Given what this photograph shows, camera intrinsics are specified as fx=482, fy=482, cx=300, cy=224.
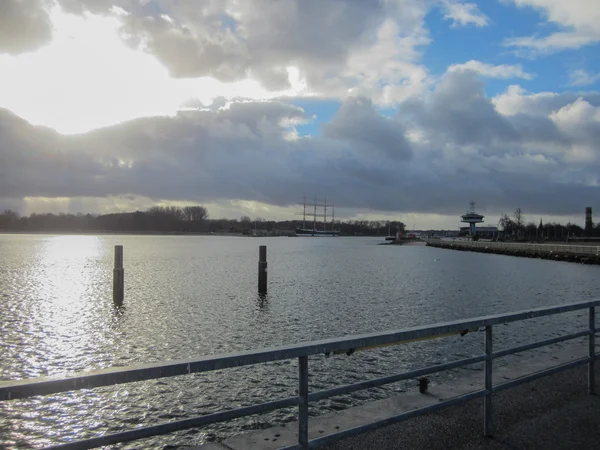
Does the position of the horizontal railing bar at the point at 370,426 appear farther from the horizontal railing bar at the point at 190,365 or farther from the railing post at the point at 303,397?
the horizontal railing bar at the point at 190,365

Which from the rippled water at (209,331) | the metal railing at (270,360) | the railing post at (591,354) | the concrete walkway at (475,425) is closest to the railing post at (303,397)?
the metal railing at (270,360)

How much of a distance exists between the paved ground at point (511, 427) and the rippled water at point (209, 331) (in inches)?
196

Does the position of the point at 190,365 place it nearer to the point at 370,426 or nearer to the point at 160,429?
the point at 160,429

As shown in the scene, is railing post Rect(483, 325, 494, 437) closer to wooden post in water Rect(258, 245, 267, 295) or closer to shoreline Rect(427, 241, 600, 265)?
wooden post in water Rect(258, 245, 267, 295)

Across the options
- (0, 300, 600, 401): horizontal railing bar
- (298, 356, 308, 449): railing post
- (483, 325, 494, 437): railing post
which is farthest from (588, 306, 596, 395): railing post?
(298, 356, 308, 449): railing post

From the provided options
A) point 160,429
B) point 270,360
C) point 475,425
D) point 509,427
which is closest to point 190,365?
point 160,429

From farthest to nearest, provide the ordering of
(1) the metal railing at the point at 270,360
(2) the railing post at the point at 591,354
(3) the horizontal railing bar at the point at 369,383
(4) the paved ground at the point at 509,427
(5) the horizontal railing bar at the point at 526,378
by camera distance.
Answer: (2) the railing post at the point at 591,354 < (5) the horizontal railing bar at the point at 526,378 < (4) the paved ground at the point at 509,427 < (3) the horizontal railing bar at the point at 369,383 < (1) the metal railing at the point at 270,360

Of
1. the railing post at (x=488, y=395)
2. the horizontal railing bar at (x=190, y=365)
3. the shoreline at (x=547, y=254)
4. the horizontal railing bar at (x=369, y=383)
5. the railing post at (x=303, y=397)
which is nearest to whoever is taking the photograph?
the horizontal railing bar at (x=190, y=365)

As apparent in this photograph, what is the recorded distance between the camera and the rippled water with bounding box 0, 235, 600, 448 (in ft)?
37.1

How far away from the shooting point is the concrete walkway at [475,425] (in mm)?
5457

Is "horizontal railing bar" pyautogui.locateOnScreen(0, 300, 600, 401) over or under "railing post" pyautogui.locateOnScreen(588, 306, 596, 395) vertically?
over

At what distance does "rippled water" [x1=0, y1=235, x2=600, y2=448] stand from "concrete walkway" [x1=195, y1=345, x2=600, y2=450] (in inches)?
161

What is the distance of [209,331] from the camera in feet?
70.7

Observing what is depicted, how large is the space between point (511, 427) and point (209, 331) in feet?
56.2
